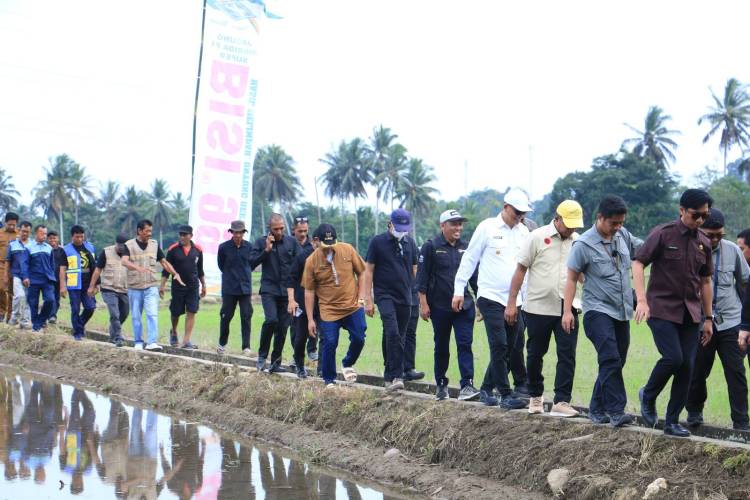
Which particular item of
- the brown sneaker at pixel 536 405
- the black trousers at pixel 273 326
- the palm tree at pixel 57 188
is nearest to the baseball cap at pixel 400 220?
the brown sneaker at pixel 536 405

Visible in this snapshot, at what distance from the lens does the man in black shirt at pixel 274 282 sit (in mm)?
11867

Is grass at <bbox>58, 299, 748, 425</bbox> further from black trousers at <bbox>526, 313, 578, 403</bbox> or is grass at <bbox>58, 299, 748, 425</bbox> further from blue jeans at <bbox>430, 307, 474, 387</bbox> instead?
black trousers at <bbox>526, 313, 578, 403</bbox>

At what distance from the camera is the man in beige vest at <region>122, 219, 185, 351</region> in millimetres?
14641

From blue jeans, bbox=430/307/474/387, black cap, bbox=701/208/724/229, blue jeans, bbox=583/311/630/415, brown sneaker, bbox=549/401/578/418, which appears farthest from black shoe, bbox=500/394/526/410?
black cap, bbox=701/208/724/229

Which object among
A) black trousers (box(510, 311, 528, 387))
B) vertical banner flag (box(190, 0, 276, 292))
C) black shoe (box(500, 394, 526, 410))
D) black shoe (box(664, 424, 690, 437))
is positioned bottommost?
black shoe (box(500, 394, 526, 410))

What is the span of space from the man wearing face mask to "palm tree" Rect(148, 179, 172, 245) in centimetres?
10018

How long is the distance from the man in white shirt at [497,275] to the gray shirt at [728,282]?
5.31 feet

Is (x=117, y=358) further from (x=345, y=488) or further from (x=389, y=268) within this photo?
(x=345, y=488)

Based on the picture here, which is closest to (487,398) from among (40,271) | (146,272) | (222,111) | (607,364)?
(607,364)

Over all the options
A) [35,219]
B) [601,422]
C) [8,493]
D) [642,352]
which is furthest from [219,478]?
[35,219]

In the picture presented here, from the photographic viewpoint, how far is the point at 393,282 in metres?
9.94

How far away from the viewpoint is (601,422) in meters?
7.36

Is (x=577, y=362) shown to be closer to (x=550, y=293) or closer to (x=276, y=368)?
(x=276, y=368)

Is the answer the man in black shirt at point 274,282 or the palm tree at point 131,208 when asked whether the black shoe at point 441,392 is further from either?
the palm tree at point 131,208
